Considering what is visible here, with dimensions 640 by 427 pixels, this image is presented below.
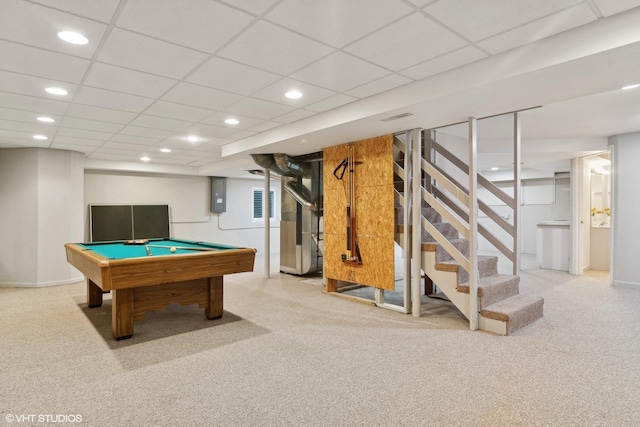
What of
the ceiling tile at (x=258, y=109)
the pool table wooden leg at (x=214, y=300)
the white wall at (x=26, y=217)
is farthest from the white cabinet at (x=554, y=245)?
the white wall at (x=26, y=217)

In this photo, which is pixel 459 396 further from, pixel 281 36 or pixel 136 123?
pixel 136 123

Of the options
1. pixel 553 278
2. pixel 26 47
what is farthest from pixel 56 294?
pixel 553 278

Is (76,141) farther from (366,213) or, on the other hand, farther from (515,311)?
(515,311)

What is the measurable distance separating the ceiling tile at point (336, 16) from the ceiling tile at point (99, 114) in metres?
2.83

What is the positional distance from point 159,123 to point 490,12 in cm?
404

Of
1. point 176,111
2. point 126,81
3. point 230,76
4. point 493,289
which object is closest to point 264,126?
point 176,111

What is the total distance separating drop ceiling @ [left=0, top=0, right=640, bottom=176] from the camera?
6.83ft

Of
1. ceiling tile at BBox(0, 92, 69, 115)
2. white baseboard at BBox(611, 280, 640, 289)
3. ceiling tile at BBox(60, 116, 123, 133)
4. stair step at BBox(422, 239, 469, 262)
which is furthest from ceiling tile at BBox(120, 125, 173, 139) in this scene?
white baseboard at BBox(611, 280, 640, 289)

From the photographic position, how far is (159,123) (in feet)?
15.2

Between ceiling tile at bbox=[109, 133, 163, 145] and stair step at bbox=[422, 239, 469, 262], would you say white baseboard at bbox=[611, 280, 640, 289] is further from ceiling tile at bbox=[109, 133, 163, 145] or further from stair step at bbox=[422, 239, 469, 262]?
ceiling tile at bbox=[109, 133, 163, 145]

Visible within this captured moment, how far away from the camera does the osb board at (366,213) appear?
4.46 m

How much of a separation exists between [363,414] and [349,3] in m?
2.42

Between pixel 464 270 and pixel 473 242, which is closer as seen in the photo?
pixel 473 242

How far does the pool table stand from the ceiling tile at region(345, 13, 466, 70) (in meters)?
2.41
